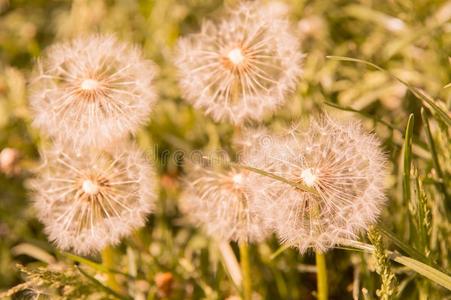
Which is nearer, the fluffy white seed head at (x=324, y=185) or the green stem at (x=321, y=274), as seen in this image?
the fluffy white seed head at (x=324, y=185)

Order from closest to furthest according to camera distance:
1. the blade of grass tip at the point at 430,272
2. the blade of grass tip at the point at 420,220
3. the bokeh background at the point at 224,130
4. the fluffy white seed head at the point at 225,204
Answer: the blade of grass tip at the point at 430,272, the blade of grass tip at the point at 420,220, the fluffy white seed head at the point at 225,204, the bokeh background at the point at 224,130

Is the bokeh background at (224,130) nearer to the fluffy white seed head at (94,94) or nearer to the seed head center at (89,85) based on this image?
the fluffy white seed head at (94,94)

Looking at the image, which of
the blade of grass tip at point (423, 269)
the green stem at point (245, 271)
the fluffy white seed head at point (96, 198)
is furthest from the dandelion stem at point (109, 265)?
the blade of grass tip at point (423, 269)

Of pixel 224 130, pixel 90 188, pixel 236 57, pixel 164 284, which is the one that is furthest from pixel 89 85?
pixel 224 130

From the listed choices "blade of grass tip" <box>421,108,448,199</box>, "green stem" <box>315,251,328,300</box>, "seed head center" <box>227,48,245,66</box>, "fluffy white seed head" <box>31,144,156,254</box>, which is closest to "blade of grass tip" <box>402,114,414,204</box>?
"blade of grass tip" <box>421,108,448,199</box>

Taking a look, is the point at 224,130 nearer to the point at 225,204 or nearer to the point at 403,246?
the point at 225,204

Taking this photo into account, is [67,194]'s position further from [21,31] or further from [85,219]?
[21,31]

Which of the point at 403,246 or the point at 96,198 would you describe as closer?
the point at 403,246
